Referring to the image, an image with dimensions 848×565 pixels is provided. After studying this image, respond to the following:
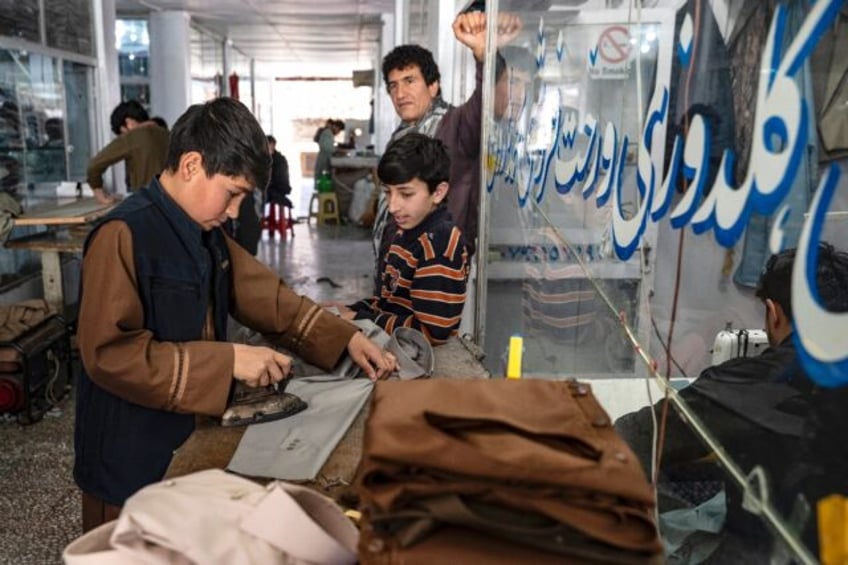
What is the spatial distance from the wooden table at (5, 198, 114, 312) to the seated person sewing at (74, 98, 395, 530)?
11.1 ft

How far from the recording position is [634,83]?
55.6 inches

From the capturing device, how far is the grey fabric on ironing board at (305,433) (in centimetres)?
126

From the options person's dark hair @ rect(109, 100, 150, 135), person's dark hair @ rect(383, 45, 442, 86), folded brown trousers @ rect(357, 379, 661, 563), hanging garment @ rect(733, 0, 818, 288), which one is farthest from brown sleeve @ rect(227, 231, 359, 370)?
person's dark hair @ rect(109, 100, 150, 135)

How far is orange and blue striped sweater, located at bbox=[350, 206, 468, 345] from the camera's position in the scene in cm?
208

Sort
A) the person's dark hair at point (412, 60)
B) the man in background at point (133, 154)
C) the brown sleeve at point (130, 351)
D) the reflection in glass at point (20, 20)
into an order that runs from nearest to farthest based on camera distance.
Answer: the brown sleeve at point (130, 351) → the person's dark hair at point (412, 60) → the reflection in glass at point (20, 20) → the man in background at point (133, 154)

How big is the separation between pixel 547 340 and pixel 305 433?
103cm

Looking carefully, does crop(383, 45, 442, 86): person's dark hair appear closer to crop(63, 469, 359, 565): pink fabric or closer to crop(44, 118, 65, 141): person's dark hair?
crop(63, 469, 359, 565): pink fabric

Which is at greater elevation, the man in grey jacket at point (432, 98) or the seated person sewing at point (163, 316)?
the man in grey jacket at point (432, 98)

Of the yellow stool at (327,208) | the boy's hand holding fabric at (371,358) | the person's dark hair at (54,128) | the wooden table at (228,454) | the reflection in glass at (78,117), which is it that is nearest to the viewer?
the wooden table at (228,454)

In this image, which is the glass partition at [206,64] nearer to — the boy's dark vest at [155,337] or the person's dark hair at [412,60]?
→ the person's dark hair at [412,60]

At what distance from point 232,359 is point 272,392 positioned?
131 mm

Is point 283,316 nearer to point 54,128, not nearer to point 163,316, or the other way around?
point 163,316

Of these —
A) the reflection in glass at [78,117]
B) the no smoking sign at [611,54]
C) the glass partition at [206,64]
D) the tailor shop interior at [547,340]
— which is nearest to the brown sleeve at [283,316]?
the tailor shop interior at [547,340]

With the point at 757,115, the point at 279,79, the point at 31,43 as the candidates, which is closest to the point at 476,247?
the point at 757,115
